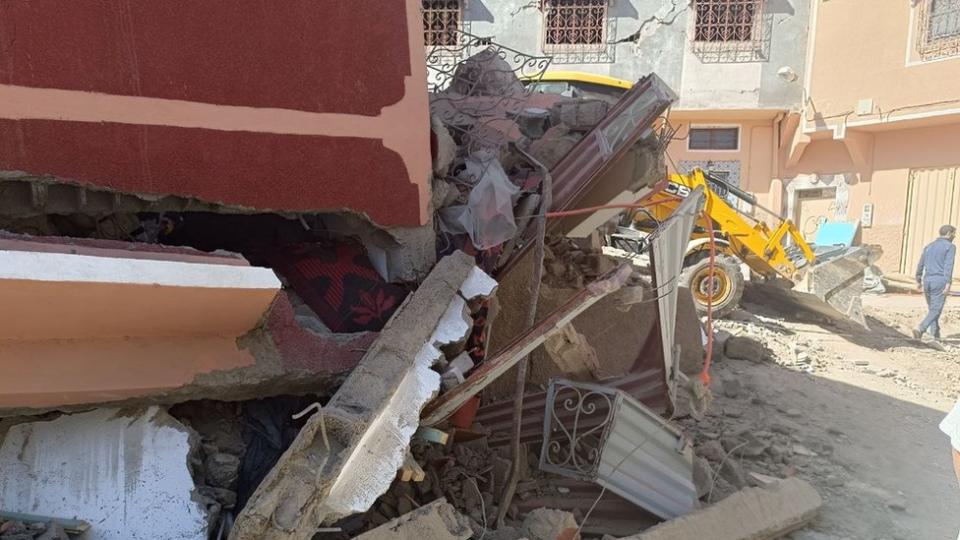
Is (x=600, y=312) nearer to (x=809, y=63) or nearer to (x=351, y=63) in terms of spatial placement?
(x=351, y=63)

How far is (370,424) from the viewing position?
319cm

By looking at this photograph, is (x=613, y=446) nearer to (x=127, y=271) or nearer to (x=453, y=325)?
(x=453, y=325)

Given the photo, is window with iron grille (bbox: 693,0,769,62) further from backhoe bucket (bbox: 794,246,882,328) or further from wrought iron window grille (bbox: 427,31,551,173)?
wrought iron window grille (bbox: 427,31,551,173)

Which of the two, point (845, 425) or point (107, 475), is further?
point (845, 425)

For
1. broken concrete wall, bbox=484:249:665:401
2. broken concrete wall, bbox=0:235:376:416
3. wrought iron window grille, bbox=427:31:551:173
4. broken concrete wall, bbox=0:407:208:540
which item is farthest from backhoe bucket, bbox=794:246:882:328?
broken concrete wall, bbox=0:407:208:540

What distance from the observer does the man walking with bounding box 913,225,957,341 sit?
11.2m

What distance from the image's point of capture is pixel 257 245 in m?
4.90

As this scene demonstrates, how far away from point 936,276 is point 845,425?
5789mm

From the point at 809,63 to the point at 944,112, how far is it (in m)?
3.42

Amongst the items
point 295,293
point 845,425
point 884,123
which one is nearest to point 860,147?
point 884,123

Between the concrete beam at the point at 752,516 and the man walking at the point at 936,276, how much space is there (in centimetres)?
787

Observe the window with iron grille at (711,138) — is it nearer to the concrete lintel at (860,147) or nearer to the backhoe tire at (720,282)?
the concrete lintel at (860,147)

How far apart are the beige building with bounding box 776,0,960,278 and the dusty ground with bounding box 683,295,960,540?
6.12 m

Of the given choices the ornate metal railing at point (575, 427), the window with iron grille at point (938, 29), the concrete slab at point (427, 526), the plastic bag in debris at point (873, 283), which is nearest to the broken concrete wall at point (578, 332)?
the ornate metal railing at point (575, 427)
